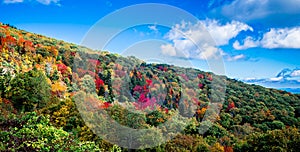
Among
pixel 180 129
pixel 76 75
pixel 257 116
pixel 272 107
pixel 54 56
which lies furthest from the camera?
pixel 272 107

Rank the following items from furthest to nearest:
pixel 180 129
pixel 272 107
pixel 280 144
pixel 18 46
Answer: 1. pixel 272 107
2. pixel 18 46
3. pixel 180 129
4. pixel 280 144

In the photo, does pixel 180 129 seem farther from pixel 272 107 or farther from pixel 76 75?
pixel 272 107

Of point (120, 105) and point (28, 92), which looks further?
point (28, 92)

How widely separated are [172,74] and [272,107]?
1988 centimetres

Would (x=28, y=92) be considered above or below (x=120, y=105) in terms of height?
above

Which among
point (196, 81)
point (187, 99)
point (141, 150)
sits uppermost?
point (196, 81)

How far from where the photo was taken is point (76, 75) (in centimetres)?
4284

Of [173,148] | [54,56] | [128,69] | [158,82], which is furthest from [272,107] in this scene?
[173,148]

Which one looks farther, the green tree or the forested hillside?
the green tree

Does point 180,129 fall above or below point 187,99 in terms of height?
below

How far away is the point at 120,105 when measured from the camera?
22.4 meters

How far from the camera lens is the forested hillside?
16.0 metres

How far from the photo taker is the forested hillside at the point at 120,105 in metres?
16.0

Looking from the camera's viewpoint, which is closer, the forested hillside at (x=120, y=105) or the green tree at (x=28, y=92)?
the forested hillside at (x=120, y=105)
